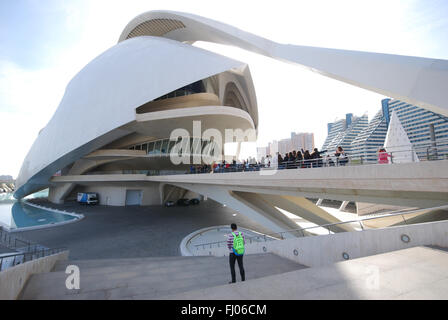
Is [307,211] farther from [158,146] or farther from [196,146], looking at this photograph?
[158,146]

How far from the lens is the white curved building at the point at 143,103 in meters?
16.0

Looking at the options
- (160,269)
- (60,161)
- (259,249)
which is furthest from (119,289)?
(60,161)

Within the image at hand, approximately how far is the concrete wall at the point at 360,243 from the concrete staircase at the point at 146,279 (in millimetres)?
423

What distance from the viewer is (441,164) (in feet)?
14.2

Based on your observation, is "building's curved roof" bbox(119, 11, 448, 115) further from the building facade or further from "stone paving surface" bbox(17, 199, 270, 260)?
the building facade

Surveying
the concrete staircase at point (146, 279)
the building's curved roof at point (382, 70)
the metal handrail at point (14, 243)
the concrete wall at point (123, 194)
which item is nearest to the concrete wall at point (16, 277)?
the concrete staircase at point (146, 279)

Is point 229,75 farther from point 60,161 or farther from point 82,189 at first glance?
point 82,189

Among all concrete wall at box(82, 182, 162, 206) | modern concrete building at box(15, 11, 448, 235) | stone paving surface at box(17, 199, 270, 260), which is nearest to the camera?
modern concrete building at box(15, 11, 448, 235)

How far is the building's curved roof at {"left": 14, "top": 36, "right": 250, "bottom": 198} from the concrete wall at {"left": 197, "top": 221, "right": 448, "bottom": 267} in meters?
13.1

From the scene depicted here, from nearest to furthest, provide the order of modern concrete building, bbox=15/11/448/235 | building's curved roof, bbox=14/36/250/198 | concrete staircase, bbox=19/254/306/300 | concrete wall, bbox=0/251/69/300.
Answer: concrete wall, bbox=0/251/69/300 < concrete staircase, bbox=19/254/306/300 < modern concrete building, bbox=15/11/448/235 < building's curved roof, bbox=14/36/250/198

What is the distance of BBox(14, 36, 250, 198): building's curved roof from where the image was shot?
16641 mm

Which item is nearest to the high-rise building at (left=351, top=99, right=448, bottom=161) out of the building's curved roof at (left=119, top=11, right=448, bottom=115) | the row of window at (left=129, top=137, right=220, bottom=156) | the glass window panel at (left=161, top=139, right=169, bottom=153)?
the row of window at (left=129, top=137, right=220, bottom=156)

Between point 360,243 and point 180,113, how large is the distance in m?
13.3
